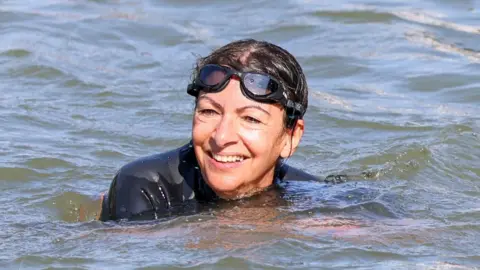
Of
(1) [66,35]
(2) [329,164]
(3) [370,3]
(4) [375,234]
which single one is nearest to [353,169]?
(2) [329,164]

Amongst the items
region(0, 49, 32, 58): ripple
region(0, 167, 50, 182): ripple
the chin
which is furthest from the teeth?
region(0, 49, 32, 58): ripple

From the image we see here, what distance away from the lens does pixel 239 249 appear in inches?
203

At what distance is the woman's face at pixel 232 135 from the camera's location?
5.56m

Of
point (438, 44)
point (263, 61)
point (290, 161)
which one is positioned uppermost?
point (263, 61)

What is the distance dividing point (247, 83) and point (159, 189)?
81cm

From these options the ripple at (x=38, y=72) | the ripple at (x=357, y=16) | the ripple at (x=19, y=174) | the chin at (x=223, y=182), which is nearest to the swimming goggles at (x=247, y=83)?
the chin at (x=223, y=182)

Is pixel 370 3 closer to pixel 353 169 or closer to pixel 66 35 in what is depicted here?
pixel 66 35

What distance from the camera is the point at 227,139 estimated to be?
5.51 meters

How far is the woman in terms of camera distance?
18.3ft

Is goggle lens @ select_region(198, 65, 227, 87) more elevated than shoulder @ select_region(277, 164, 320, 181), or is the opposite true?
goggle lens @ select_region(198, 65, 227, 87)

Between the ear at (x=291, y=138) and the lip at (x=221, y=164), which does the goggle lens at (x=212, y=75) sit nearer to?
the lip at (x=221, y=164)

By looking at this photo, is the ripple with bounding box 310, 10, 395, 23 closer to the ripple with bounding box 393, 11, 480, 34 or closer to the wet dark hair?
the ripple with bounding box 393, 11, 480, 34

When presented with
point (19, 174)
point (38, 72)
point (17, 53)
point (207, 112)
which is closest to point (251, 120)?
point (207, 112)

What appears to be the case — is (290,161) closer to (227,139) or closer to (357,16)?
(227,139)
